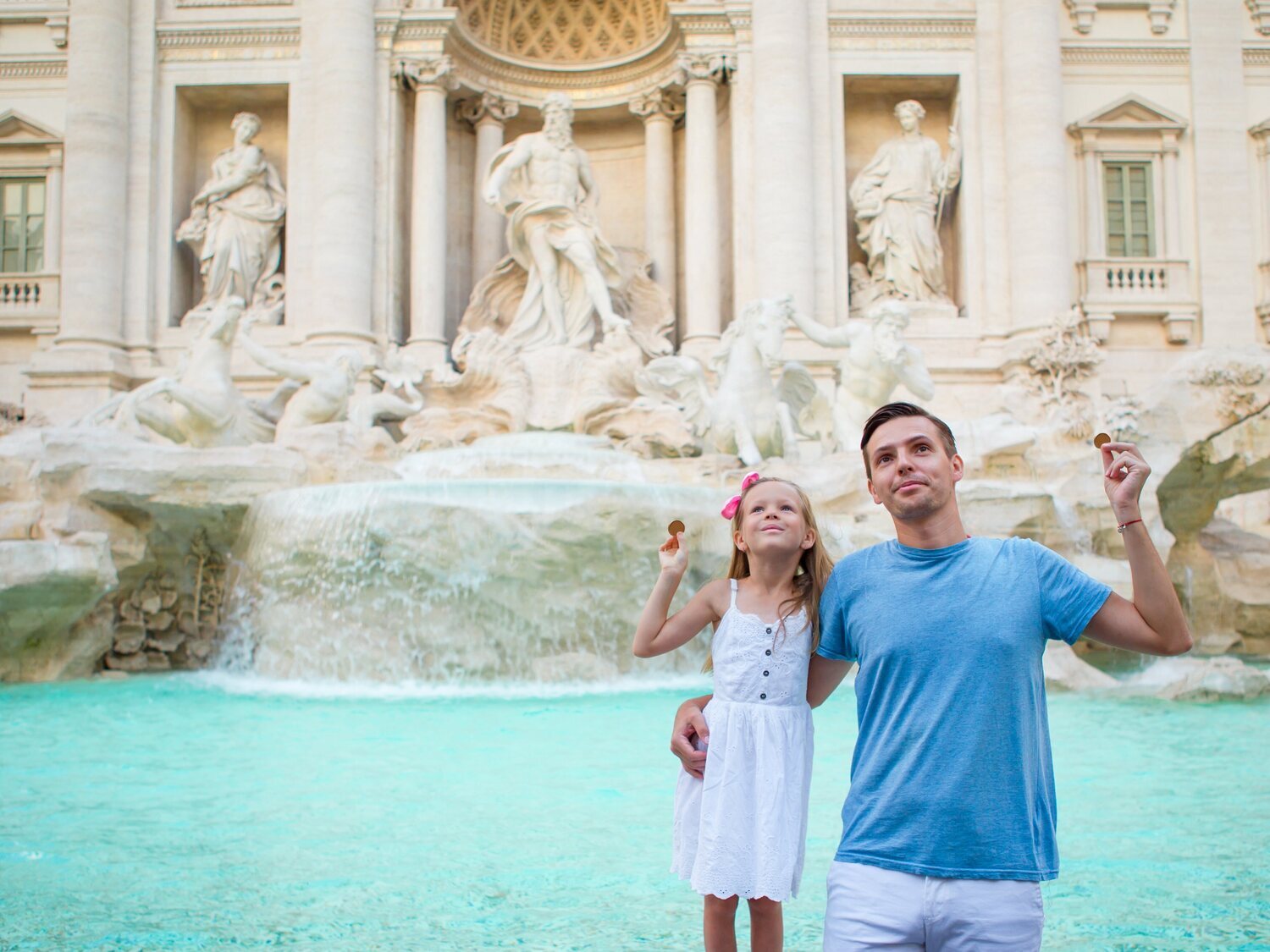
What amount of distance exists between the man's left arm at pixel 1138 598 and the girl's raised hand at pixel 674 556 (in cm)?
→ 69

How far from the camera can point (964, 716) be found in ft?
5.56

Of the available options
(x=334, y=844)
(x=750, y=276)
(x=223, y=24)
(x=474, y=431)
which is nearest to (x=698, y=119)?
(x=750, y=276)

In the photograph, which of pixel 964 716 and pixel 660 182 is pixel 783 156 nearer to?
pixel 660 182

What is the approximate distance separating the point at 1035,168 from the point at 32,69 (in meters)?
13.3

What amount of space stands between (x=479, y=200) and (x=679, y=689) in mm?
11109

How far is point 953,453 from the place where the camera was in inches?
74.6

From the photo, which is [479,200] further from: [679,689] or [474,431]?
[679,689]

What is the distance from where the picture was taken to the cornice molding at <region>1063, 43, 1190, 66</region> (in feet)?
51.9

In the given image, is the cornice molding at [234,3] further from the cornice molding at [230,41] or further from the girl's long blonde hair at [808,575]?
the girl's long blonde hair at [808,575]

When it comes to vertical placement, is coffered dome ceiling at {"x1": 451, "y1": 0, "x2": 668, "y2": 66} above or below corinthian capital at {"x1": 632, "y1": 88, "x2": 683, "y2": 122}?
above

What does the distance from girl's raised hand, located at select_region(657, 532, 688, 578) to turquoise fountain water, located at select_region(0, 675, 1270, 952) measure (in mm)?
1114

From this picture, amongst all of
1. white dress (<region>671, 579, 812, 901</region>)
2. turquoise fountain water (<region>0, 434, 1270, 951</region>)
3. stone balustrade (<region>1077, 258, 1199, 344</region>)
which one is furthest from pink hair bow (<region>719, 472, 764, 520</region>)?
stone balustrade (<region>1077, 258, 1199, 344</region>)

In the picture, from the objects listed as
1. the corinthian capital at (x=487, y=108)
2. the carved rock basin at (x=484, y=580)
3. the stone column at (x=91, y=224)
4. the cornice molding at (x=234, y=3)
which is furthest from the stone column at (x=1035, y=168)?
the stone column at (x=91, y=224)

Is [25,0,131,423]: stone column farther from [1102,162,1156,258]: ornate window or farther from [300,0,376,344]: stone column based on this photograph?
[1102,162,1156,258]: ornate window
